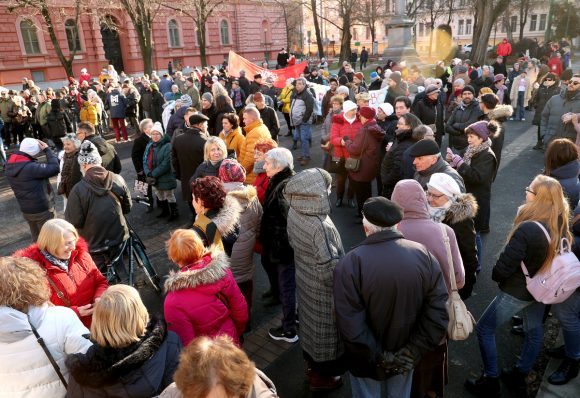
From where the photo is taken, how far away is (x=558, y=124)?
823cm

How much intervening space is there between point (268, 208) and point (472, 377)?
228cm

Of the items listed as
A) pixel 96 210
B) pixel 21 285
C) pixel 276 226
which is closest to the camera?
pixel 21 285

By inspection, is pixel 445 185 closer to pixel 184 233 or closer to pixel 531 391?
pixel 531 391

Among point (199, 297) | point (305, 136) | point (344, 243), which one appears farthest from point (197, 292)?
point (305, 136)

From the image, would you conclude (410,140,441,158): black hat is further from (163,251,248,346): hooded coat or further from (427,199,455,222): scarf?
(163,251,248,346): hooded coat

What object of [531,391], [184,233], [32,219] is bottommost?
[531,391]

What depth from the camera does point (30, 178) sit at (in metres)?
5.57

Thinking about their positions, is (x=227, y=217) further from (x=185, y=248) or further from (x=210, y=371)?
(x=210, y=371)

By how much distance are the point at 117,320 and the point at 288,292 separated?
222 centimetres

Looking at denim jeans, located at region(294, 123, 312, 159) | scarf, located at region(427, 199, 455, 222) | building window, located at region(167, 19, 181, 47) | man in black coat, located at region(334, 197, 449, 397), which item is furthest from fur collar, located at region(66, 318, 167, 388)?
building window, located at region(167, 19, 181, 47)

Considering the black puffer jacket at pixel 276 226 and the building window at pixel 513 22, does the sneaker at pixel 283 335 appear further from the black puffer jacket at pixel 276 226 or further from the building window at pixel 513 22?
the building window at pixel 513 22

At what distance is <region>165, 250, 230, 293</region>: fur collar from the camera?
2.79 metres

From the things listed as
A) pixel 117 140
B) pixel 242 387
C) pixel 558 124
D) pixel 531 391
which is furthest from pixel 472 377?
pixel 117 140

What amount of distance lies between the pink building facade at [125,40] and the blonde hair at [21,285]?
2444 centimetres
